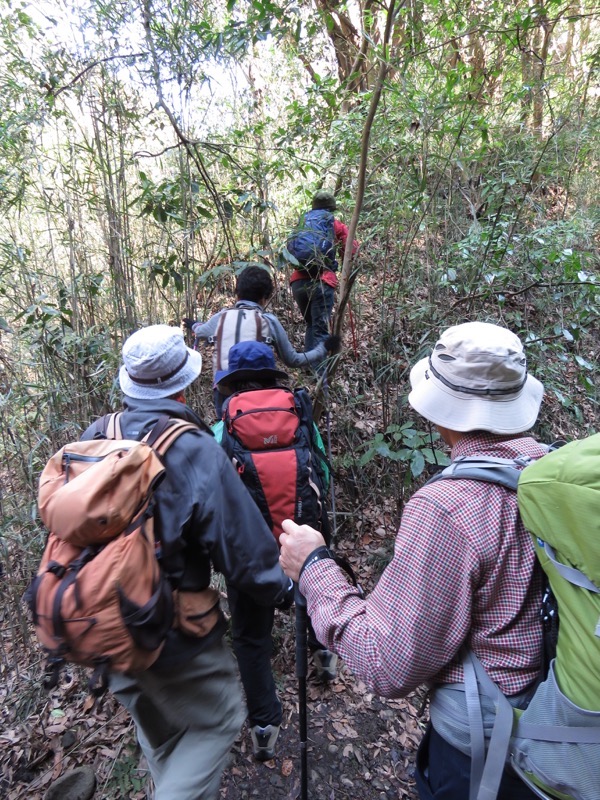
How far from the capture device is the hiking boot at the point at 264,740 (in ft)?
7.80

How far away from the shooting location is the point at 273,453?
221cm

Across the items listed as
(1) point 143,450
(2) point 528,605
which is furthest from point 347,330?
(2) point 528,605

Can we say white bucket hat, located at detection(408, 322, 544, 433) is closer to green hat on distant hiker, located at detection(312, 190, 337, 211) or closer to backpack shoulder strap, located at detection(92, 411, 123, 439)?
backpack shoulder strap, located at detection(92, 411, 123, 439)

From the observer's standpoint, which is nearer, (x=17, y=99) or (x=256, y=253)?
(x=17, y=99)

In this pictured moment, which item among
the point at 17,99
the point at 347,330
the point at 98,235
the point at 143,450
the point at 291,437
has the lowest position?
the point at 347,330

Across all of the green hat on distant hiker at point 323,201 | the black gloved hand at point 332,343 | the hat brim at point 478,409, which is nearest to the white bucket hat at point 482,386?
the hat brim at point 478,409

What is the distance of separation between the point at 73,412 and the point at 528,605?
3.09 metres

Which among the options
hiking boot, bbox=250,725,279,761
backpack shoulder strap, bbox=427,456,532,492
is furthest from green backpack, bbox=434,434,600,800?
A: hiking boot, bbox=250,725,279,761

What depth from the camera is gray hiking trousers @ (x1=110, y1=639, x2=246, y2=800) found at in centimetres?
163

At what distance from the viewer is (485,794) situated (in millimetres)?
1088

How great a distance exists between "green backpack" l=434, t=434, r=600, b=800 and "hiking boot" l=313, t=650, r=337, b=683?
70.0 inches

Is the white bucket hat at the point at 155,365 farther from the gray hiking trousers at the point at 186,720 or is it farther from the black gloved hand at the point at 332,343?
the black gloved hand at the point at 332,343

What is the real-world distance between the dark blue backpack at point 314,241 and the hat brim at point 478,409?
2593 mm

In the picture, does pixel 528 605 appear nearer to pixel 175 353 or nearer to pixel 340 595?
pixel 340 595
